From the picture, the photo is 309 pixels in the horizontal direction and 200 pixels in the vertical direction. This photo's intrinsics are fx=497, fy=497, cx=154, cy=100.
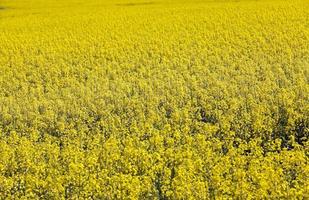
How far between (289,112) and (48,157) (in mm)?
5278

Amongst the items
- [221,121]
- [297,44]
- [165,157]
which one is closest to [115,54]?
[297,44]

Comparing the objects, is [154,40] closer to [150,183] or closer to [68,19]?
[68,19]

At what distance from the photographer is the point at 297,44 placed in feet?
54.8

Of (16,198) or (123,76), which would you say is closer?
(16,198)

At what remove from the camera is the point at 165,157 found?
9055 millimetres

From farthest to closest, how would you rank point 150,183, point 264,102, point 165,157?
point 264,102
point 165,157
point 150,183

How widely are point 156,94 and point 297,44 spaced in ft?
20.1

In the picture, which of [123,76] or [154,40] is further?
[154,40]

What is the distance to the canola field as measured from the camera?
324 inches

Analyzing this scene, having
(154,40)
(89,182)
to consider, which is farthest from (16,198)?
(154,40)

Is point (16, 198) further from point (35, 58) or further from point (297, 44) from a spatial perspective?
point (297, 44)

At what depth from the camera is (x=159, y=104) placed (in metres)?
12.7

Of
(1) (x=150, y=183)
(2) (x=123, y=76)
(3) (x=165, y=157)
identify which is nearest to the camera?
(1) (x=150, y=183)

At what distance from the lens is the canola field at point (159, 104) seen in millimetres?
8227
